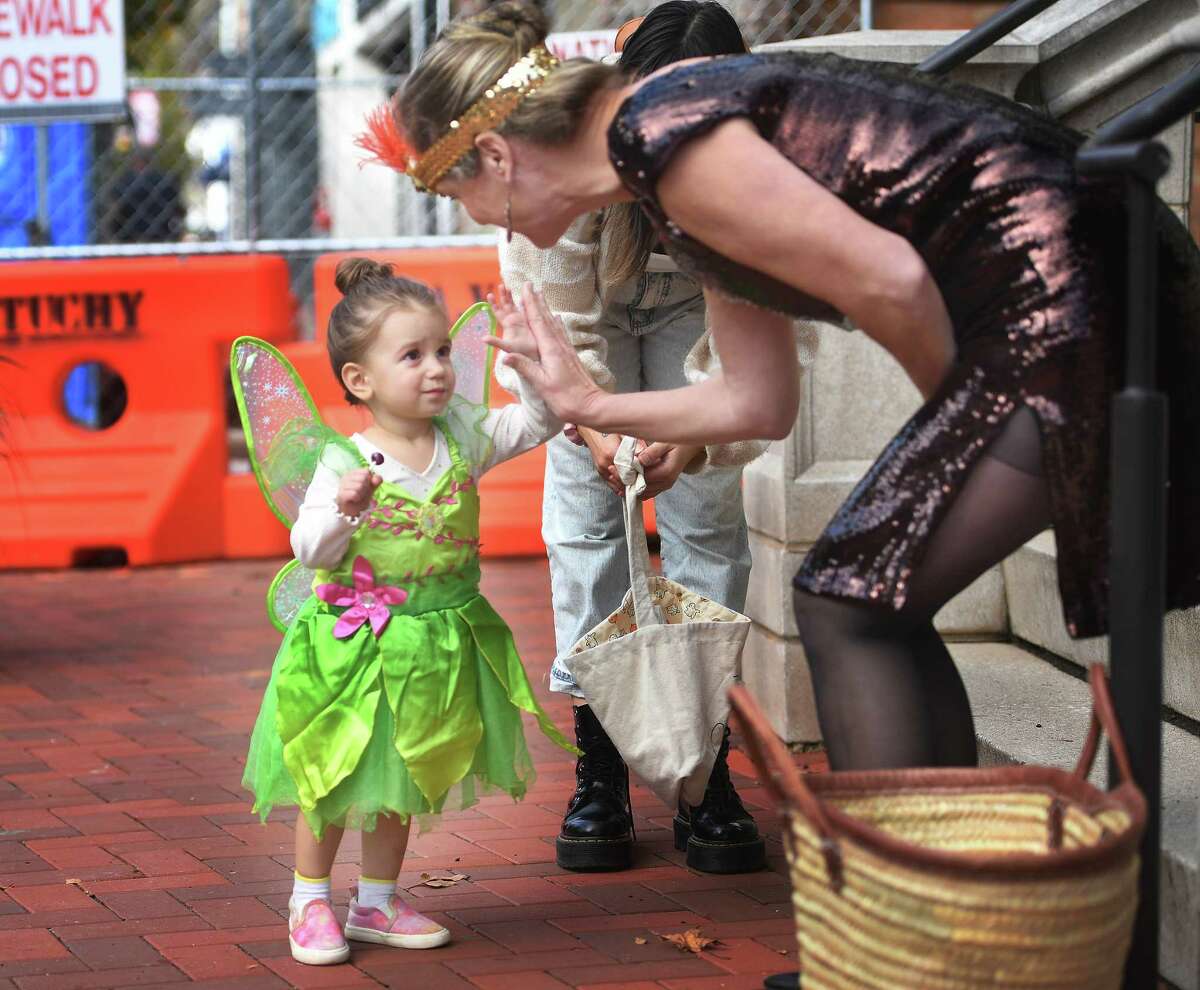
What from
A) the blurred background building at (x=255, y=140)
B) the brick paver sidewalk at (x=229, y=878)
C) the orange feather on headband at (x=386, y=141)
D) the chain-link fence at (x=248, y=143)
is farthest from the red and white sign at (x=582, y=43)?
the orange feather on headband at (x=386, y=141)

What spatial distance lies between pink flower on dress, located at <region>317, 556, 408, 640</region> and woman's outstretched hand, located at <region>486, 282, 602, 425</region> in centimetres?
56

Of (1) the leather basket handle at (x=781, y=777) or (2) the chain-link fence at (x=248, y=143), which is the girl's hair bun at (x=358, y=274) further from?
(2) the chain-link fence at (x=248, y=143)

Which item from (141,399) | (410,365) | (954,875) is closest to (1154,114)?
(954,875)

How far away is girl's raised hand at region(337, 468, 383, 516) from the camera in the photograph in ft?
9.95

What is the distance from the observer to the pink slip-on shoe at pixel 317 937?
3.12 metres

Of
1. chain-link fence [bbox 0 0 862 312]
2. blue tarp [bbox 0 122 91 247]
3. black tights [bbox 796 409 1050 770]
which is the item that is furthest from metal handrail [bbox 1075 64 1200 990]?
blue tarp [bbox 0 122 91 247]

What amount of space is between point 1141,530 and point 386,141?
50.6 inches

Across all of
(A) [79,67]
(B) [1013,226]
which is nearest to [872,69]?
(B) [1013,226]

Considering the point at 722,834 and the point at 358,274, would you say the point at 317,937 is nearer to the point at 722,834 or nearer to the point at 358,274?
the point at 722,834

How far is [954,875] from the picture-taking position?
204 centimetres

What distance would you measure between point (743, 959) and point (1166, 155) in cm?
156

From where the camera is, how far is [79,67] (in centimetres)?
805

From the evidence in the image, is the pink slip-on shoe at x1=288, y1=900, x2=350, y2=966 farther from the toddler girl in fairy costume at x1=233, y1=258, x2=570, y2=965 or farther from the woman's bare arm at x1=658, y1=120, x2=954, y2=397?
the woman's bare arm at x1=658, y1=120, x2=954, y2=397

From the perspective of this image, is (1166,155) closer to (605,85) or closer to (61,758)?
(605,85)
